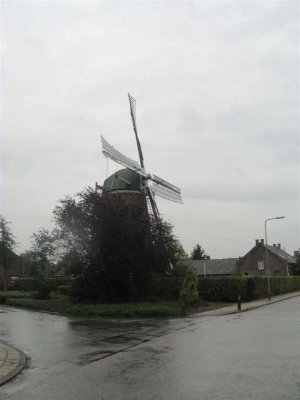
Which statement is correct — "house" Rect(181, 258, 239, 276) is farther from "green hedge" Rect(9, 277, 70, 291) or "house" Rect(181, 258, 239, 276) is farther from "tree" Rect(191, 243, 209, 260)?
"green hedge" Rect(9, 277, 70, 291)

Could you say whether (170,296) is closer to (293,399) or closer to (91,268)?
(91,268)

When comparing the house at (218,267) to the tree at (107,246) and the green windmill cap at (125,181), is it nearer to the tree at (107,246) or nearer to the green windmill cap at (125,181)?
the green windmill cap at (125,181)

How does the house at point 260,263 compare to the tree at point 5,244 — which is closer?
the tree at point 5,244

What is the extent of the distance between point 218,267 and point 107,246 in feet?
179

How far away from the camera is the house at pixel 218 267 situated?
83188 mm

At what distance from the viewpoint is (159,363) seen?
37.9ft

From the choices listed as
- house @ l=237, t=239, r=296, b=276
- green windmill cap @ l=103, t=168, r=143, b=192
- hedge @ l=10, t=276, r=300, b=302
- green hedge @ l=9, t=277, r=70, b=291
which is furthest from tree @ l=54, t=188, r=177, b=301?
house @ l=237, t=239, r=296, b=276

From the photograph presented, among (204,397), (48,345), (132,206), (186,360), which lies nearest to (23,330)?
(48,345)

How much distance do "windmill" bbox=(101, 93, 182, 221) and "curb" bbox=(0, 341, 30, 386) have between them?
35.2m

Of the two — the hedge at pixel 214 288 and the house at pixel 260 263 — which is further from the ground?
the house at pixel 260 263

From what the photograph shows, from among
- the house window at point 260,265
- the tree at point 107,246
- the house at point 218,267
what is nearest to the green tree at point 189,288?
the tree at point 107,246

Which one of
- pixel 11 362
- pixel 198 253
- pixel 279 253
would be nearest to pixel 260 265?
pixel 279 253

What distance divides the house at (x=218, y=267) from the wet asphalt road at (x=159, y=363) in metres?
63.5

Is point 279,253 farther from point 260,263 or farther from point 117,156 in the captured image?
point 117,156
